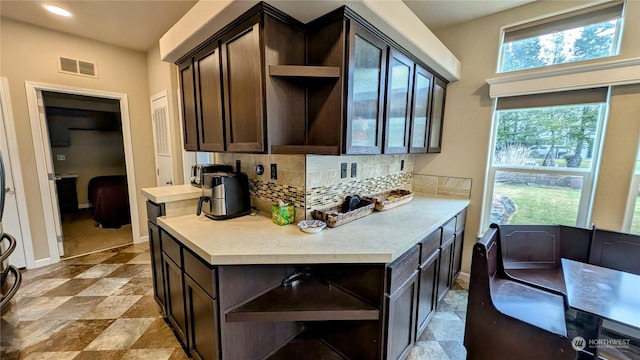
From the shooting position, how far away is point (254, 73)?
1519 millimetres

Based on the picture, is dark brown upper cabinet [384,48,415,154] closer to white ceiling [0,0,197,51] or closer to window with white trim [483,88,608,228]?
window with white trim [483,88,608,228]

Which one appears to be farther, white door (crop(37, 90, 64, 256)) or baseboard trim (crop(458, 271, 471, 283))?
white door (crop(37, 90, 64, 256))

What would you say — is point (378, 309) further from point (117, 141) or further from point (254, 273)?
point (117, 141)

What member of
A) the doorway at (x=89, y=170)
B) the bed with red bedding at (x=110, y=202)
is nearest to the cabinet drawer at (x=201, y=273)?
the doorway at (x=89, y=170)

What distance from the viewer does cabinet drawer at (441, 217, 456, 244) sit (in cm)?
209

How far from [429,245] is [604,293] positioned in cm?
92

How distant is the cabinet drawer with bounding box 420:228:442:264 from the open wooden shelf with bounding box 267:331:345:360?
0.91m

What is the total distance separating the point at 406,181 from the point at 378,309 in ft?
6.47

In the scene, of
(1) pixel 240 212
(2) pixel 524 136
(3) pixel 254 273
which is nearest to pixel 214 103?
(1) pixel 240 212

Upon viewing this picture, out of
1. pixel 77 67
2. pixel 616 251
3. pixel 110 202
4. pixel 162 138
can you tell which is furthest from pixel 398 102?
pixel 110 202

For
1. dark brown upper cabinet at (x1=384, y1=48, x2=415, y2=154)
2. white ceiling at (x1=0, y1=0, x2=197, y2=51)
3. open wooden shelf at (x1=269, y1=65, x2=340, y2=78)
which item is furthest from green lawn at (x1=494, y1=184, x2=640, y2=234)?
white ceiling at (x1=0, y1=0, x2=197, y2=51)

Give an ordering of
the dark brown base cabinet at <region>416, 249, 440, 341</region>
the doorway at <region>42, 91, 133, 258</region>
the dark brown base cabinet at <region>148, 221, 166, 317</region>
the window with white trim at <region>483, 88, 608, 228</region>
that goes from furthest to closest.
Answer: the doorway at <region>42, 91, 133, 258</region>, the window with white trim at <region>483, 88, 608, 228</region>, the dark brown base cabinet at <region>148, 221, 166, 317</region>, the dark brown base cabinet at <region>416, 249, 440, 341</region>

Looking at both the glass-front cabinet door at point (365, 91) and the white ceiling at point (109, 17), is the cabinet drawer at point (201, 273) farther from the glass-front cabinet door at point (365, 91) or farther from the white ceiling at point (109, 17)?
the white ceiling at point (109, 17)

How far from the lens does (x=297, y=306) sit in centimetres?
145
